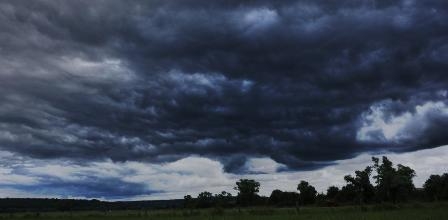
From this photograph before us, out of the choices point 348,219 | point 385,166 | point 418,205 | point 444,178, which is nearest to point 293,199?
point 385,166

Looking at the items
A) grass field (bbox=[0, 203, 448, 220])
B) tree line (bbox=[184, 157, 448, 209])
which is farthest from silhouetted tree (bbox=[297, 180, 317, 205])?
grass field (bbox=[0, 203, 448, 220])

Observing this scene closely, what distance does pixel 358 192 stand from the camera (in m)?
128

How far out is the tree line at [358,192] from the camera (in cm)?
12444

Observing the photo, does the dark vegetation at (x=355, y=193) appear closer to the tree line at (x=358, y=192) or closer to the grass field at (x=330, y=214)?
the tree line at (x=358, y=192)

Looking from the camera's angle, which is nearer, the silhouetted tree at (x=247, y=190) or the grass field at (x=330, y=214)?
the grass field at (x=330, y=214)

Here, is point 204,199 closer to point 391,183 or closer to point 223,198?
point 223,198

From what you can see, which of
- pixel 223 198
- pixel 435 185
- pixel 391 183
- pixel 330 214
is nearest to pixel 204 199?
pixel 223 198

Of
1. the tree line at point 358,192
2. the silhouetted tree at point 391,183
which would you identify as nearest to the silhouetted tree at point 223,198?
the tree line at point 358,192

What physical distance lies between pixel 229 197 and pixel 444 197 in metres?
59.2

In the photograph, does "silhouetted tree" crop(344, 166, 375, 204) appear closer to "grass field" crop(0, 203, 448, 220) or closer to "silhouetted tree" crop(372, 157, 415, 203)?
"silhouetted tree" crop(372, 157, 415, 203)

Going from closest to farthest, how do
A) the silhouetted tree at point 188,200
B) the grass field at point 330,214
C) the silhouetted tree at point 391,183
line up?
the grass field at point 330,214 → the silhouetted tree at point 391,183 → the silhouetted tree at point 188,200

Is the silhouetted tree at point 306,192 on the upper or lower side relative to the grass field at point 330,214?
upper

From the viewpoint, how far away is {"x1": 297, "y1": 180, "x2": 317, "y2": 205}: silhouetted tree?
136750 mm

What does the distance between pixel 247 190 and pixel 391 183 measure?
42.9 meters
